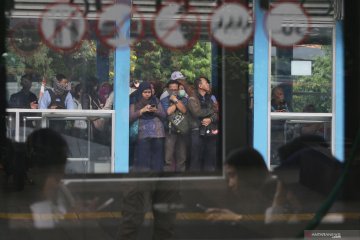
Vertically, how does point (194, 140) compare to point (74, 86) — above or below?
below

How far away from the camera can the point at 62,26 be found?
6.68 ft

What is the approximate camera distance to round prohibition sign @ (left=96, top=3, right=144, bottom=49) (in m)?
2.06

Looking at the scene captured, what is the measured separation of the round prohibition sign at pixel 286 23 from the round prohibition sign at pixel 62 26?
0.69m

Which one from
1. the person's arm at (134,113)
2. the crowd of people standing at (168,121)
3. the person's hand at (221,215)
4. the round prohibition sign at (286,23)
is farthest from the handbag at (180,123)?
the round prohibition sign at (286,23)

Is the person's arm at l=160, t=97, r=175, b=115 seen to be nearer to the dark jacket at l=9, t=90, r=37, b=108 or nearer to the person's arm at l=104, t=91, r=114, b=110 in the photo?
the person's arm at l=104, t=91, r=114, b=110

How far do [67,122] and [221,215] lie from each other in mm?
677

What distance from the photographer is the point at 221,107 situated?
6.90 ft

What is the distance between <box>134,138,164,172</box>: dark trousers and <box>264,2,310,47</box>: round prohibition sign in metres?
0.58

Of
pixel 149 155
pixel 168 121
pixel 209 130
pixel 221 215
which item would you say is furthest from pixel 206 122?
pixel 221 215

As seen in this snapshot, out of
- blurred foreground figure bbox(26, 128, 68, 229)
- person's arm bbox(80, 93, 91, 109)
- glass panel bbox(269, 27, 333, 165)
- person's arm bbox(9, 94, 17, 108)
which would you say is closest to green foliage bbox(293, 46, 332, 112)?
glass panel bbox(269, 27, 333, 165)

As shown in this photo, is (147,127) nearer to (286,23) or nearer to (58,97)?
(58,97)

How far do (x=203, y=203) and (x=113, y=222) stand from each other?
36cm

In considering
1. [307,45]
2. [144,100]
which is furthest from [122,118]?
[307,45]

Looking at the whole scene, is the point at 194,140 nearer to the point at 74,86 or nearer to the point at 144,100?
the point at 144,100
